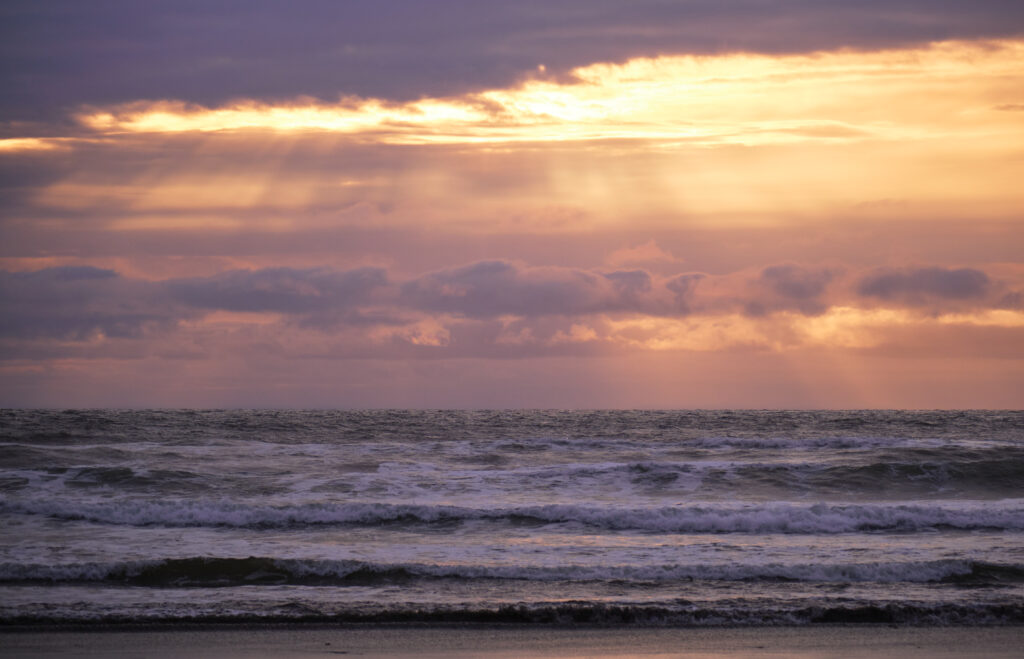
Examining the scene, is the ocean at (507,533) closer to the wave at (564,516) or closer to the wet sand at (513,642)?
the wave at (564,516)

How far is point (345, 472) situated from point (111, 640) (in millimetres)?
14917

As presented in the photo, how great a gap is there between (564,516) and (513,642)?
311 inches

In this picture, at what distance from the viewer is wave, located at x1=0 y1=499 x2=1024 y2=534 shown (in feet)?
54.9

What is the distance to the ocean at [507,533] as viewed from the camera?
10.7 metres

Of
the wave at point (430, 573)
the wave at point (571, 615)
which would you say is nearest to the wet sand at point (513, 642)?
the wave at point (571, 615)

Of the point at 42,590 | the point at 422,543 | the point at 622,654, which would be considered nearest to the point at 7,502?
the point at 42,590

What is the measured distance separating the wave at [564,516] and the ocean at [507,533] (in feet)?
0.17

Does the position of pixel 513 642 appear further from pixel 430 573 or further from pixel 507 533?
pixel 507 533

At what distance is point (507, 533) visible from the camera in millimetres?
16016

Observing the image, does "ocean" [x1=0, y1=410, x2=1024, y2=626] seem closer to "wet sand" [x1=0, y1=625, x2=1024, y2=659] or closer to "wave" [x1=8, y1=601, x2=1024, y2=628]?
"wave" [x1=8, y1=601, x2=1024, y2=628]

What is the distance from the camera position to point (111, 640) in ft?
30.7

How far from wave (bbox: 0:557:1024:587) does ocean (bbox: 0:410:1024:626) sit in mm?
36

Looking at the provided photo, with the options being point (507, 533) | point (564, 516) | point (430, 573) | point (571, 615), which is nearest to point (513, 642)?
point (571, 615)

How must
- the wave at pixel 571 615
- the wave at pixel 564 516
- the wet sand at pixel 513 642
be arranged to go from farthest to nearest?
the wave at pixel 564 516 → the wave at pixel 571 615 → the wet sand at pixel 513 642
